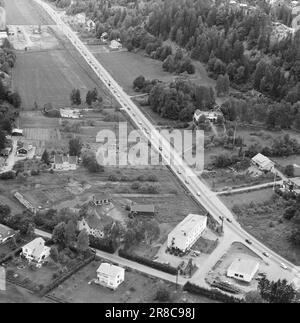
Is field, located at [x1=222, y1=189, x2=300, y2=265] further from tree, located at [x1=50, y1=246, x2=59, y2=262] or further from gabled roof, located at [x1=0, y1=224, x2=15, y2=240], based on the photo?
gabled roof, located at [x1=0, y1=224, x2=15, y2=240]

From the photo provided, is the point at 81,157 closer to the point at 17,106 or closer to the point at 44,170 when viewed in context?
the point at 44,170

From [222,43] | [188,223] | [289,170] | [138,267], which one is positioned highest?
[222,43]

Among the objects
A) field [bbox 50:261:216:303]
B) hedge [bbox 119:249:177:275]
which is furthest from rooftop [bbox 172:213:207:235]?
field [bbox 50:261:216:303]

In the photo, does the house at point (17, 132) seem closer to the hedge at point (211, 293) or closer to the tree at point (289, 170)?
the tree at point (289, 170)

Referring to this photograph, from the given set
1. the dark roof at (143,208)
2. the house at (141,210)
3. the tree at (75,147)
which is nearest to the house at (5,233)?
the house at (141,210)

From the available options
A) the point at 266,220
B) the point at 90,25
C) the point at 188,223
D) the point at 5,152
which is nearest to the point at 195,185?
the point at 266,220

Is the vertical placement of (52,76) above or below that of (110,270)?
below

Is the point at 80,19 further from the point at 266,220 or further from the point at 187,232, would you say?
the point at 187,232
